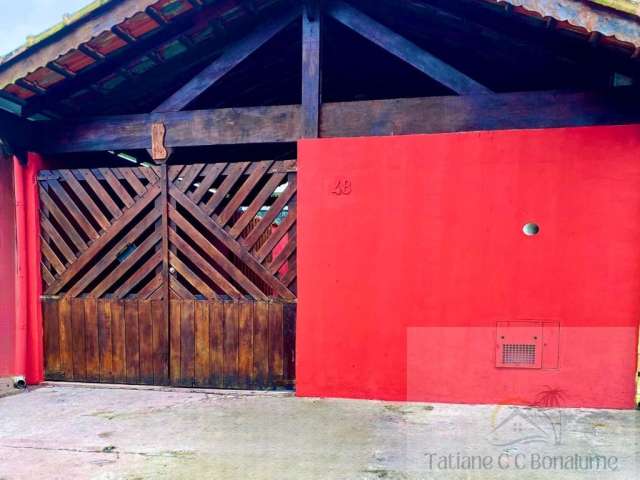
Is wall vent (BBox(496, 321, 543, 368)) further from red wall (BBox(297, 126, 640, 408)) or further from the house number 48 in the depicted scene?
the house number 48

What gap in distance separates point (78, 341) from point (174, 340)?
128 cm

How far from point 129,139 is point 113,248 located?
52.8 inches

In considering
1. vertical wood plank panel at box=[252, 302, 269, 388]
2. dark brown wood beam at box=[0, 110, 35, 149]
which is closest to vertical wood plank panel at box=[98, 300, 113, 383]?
vertical wood plank panel at box=[252, 302, 269, 388]

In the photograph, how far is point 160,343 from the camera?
4.31m

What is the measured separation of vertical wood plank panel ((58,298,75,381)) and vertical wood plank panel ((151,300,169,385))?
1.12m

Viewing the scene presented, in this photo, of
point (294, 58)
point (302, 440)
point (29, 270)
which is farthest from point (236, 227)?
point (29, 270)

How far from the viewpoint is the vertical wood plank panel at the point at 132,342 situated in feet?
14.3

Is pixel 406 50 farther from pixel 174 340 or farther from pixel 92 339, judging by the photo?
pixel 92 339

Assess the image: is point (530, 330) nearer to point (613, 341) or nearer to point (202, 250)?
point (613, 341)

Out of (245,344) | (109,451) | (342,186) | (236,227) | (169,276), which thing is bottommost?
(109,451)

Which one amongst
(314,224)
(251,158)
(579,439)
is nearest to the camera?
(579,439)

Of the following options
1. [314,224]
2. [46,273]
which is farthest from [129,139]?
[314,224]

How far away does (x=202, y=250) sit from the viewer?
445cm

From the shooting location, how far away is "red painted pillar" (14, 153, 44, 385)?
4434mm
